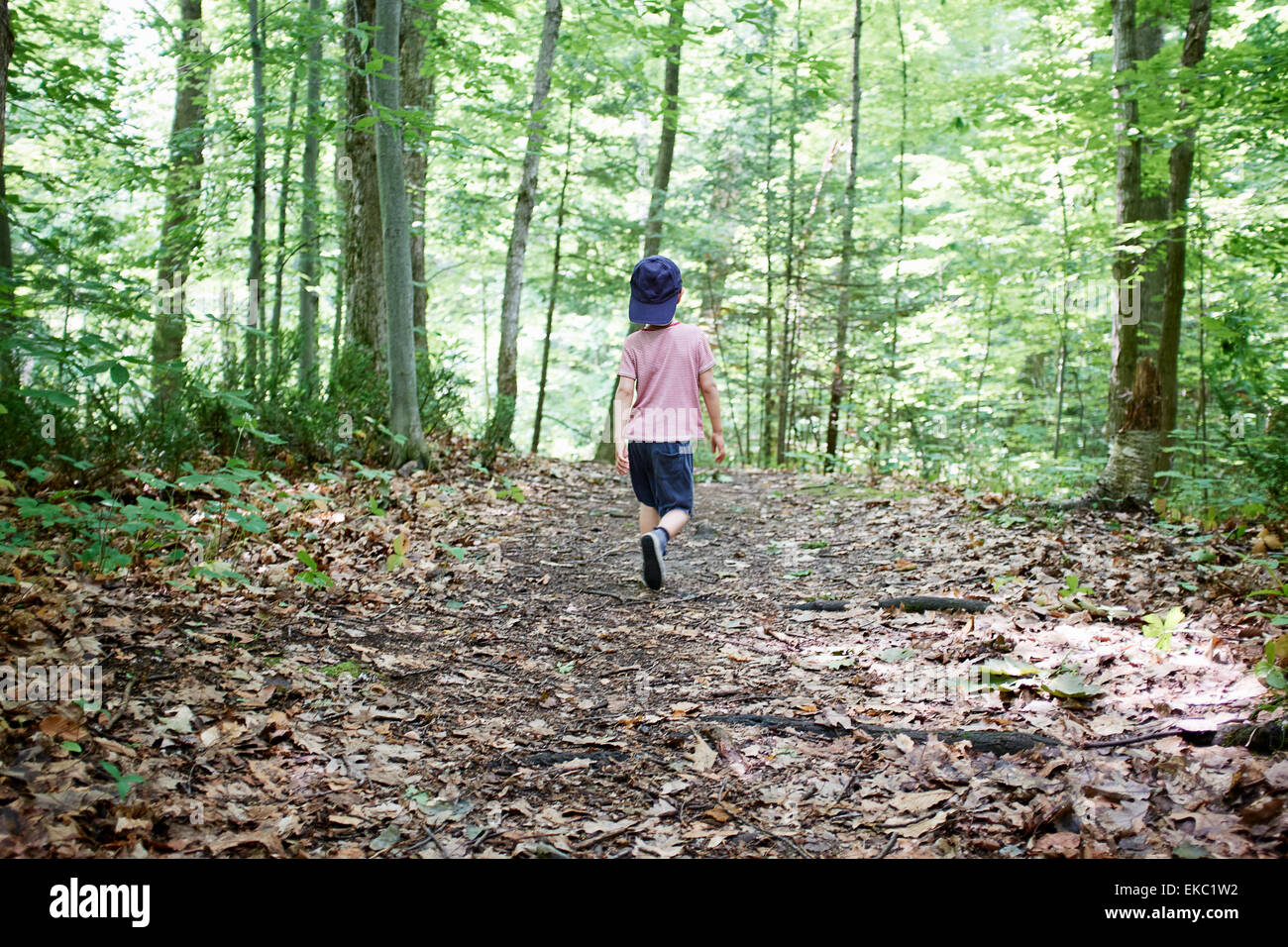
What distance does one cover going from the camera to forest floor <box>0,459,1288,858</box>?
2.51 metres

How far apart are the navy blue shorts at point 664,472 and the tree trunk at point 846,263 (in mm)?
8542

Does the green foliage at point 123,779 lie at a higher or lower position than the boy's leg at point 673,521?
lower

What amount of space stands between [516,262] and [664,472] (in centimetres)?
764

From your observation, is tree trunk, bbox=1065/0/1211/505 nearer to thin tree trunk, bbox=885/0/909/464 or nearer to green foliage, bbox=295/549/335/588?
thin tree trunk, bbox=885/0/909/464

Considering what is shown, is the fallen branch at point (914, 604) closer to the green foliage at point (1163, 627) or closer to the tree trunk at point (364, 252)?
the green foliage at point (1163, 627)

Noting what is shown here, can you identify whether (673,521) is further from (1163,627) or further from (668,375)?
(1163,627)

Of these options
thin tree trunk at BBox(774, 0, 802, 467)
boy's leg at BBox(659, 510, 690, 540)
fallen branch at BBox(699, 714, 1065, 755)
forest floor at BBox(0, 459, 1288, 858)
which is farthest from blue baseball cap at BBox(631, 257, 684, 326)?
thin tree trunk at BBox(774, 0, 802, 467)

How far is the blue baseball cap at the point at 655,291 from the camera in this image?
538cm

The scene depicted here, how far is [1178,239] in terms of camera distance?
23.6ft

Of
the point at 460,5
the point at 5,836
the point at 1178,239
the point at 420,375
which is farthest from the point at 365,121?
the point at 460,5

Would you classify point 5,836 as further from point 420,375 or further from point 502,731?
point 420,375

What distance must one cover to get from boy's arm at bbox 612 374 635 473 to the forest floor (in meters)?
1.01
